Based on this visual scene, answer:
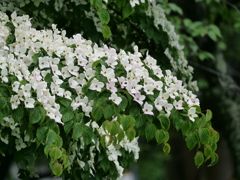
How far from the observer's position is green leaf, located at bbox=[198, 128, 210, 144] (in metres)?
2.93

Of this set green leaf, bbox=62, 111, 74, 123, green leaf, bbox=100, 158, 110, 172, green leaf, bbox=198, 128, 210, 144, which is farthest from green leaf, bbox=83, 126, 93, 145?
green leaf, bbox=100, 158, 110, 172

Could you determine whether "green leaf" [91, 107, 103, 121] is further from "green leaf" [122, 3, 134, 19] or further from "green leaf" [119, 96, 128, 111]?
"green leaf" [122, 3, 134, 19]

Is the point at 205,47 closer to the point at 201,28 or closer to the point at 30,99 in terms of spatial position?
the point at 201,28

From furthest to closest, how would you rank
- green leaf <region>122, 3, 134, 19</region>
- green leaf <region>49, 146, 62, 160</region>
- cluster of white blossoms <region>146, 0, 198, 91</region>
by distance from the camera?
cluster of white blossoms <region>146, 0, 198, 91</region> → green leaf <region>122, 3, 134, 19</region> → green leaf <region>49, 146, 62, 160</region>

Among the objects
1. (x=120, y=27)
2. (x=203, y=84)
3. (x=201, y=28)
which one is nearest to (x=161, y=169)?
(x=203, y=84)

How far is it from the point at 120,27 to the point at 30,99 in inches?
73.3

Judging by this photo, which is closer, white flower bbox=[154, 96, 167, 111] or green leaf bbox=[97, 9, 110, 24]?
white flower bbox=[154, 96, 167, 111]

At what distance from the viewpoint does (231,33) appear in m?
11.0

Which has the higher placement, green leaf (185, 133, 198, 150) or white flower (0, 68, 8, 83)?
green leaf (185, 133, 198, 150)

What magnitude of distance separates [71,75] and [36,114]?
484 millimetres

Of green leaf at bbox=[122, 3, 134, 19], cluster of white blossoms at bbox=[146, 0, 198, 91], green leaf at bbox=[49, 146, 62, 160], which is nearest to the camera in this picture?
green leaf at bbox=[49, 146, 62, 160]

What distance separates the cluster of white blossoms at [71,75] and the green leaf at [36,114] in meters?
0.03

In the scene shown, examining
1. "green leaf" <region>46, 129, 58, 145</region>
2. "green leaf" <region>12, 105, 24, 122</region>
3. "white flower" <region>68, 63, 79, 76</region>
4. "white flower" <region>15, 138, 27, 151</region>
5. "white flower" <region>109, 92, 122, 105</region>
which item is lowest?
"white flower" <region>15, 138, 27, 151</region>

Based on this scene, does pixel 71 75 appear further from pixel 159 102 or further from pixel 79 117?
pixel 159 102
